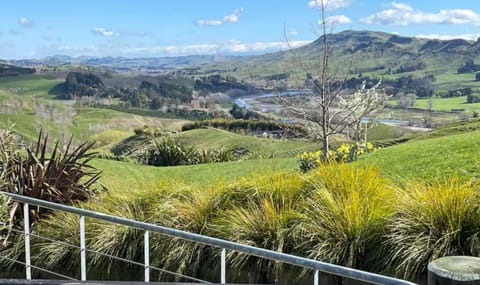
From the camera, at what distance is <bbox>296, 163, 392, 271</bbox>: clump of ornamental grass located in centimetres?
497

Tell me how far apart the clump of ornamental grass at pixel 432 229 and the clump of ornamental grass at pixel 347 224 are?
195 millimetres

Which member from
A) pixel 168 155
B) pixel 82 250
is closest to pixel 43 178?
pixel 82 250

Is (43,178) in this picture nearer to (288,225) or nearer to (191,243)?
(191,243)

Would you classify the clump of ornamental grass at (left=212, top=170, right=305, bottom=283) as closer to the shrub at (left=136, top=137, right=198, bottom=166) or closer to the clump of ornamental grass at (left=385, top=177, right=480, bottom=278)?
the clump of ornamental grass at (left=385, top=177, right=480, bottom=278)

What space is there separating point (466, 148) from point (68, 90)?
15720 centimetres

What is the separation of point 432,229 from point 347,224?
74cm

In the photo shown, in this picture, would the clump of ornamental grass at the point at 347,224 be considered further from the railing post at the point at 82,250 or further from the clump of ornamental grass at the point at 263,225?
the railing post at the point at 82,250

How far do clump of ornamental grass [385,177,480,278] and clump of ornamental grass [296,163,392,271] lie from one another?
0.64 feet

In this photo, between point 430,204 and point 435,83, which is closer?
point 430,204

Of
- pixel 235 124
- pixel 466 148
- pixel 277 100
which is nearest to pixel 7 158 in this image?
pixel 277 100

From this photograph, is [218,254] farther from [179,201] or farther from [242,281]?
[179,201]

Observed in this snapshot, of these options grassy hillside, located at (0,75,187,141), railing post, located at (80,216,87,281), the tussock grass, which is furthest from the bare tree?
grassy hillside, located at (0,75,187,141)

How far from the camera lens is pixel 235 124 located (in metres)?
78.6

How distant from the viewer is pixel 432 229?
478 cm
